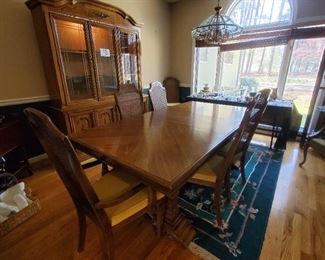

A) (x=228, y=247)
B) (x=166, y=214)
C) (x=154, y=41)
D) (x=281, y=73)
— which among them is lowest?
(x=228, y=247)

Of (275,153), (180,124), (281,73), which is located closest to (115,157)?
(180,124)

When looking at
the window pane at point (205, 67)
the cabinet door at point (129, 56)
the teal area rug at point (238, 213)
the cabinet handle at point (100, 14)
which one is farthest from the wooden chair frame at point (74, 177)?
the window pane at point (205, 67)

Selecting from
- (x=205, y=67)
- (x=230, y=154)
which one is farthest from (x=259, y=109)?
(x=205, y=67)

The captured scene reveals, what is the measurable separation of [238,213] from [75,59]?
2641mm

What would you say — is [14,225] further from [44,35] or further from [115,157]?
[44,35]

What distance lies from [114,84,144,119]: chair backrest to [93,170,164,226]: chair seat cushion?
0.83m

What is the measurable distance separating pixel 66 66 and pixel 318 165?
3548mm

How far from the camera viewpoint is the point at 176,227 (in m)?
1.38

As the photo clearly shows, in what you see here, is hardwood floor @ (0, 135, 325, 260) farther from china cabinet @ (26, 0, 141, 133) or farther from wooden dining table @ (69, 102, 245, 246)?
china cabinet @ (26, 0, 141, 133)

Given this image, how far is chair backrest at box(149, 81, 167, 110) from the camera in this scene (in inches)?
96.9

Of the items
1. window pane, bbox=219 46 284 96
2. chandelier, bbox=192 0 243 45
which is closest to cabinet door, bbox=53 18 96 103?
chandelier, bbox=192 0 243 45

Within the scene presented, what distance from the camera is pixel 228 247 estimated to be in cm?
132

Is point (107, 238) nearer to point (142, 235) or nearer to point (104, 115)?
point (142, 235)

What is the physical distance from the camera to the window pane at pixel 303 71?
3.03 m
